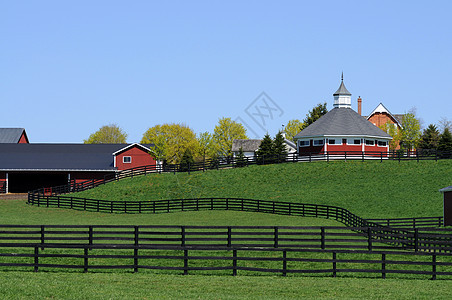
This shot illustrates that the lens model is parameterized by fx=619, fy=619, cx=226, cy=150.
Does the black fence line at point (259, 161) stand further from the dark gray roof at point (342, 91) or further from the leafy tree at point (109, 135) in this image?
the leafy tree at point (109, 135)

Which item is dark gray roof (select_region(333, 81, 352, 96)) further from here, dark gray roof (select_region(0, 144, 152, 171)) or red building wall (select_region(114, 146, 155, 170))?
dark gray roof (select_region(0, 144, 152, 171))

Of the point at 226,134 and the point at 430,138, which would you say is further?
the point at 226,134

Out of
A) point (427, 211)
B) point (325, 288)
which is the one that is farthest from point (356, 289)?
point (427, 211)

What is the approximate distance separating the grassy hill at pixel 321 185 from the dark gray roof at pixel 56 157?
10050 mm

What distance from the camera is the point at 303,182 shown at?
5684cm

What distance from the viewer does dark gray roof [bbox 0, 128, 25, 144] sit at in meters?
90.3

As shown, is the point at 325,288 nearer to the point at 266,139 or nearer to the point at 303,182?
the point at 303,182

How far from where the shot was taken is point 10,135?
9138cm

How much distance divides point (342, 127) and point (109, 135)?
76.9m

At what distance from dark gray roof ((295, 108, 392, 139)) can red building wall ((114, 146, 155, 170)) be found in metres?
17.8

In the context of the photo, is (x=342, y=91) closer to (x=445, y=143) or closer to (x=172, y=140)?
(x=445, y=143)

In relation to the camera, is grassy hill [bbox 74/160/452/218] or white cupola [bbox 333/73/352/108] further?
white cupola [bbox 333/73/352/108]

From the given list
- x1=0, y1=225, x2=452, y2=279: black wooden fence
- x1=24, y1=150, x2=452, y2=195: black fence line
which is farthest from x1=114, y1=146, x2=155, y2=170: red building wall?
x1=0, y1=225, x2=452, y2=279: black wooden fence

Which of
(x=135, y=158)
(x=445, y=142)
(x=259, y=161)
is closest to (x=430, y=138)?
(x=445, y=142)
